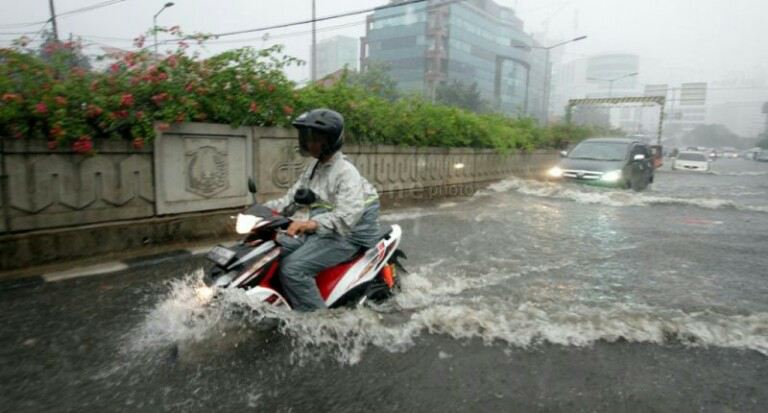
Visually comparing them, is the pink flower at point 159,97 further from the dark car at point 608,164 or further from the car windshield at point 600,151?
the car windshield at point 600,151

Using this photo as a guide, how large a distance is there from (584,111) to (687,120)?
7078 cm

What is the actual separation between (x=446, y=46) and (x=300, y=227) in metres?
86.1

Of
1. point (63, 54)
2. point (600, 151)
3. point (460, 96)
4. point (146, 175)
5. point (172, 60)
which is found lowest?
point (146, 175)

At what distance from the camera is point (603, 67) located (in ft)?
429

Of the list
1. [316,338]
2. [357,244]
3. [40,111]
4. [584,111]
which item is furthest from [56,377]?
[584,111]

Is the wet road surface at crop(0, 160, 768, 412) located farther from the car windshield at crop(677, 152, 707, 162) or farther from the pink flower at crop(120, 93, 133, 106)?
the car windshield at crop(677, 152, 707, 162)

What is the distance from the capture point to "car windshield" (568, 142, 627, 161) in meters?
14.3

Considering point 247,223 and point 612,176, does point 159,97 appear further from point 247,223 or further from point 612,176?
point 612,176

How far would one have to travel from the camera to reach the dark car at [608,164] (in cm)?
1348

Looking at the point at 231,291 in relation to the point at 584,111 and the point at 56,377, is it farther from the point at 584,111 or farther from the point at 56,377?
the point at 584,111

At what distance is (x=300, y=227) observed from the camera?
316 cm

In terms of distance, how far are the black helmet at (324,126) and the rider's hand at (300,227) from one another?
59cm

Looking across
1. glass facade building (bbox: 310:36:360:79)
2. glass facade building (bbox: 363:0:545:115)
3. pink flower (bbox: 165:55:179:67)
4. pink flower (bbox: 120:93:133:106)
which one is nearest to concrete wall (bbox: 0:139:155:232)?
pink flower (bbox: 120:93:133:106)

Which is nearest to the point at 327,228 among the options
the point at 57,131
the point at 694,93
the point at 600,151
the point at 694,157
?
the point at 57,131
